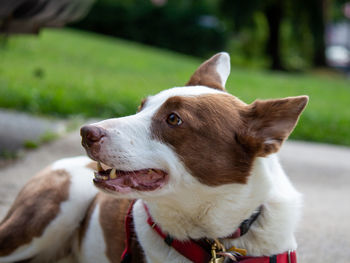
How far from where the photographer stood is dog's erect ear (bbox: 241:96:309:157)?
2520 millimetres

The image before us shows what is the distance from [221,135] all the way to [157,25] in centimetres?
2093

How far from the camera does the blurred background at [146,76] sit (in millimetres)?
5180

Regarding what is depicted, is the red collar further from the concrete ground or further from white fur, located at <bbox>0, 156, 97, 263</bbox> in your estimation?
the concrete ground

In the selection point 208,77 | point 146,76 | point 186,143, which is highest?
point 208,77

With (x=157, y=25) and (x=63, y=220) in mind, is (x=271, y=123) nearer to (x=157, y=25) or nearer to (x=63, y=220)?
(x=63, y=220)

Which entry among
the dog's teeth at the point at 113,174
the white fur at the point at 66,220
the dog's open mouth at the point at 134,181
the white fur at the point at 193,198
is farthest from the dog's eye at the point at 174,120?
the white fur at the point at 66,220

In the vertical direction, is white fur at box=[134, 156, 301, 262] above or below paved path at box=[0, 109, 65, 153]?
above

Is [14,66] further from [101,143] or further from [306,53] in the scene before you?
[306,53]

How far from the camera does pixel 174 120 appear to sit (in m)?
2.60

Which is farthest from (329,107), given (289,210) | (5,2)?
(289,210)

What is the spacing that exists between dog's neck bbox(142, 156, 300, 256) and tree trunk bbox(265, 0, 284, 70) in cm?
2133

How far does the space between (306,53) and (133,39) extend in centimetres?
877

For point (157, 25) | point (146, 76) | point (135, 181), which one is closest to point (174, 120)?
point (135, 181)

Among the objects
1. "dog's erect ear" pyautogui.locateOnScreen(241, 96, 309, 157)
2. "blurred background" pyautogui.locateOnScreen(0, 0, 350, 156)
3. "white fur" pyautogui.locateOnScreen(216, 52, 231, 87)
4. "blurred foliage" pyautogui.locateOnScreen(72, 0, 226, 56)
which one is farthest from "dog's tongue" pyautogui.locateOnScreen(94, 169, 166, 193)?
"blurred foliage" pyautogui.locateOnScreen(72, 0, 226, 56)
